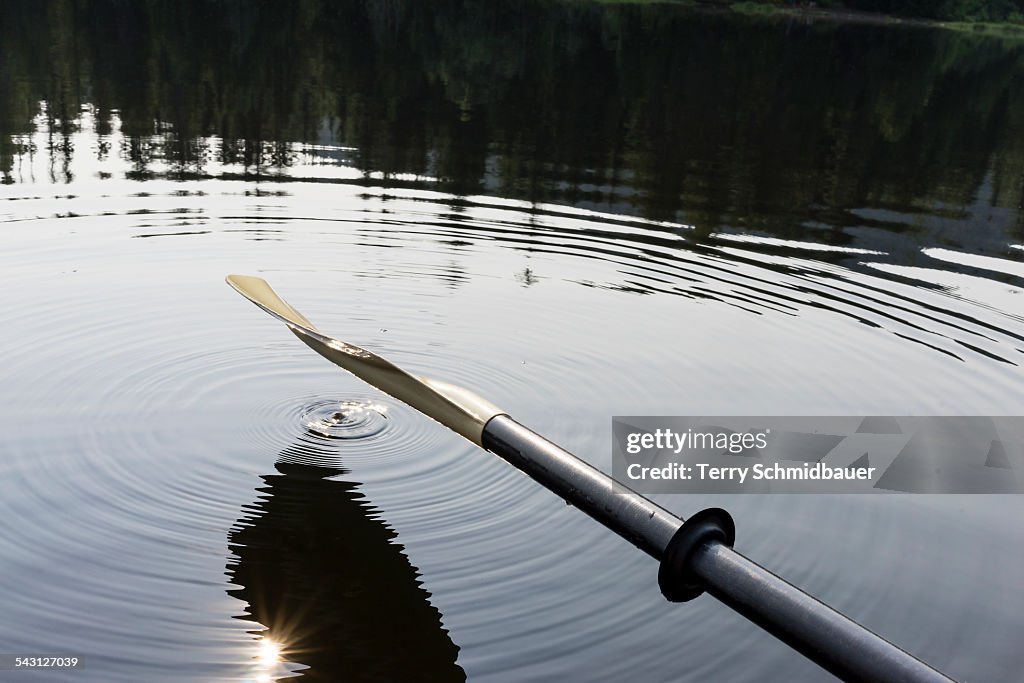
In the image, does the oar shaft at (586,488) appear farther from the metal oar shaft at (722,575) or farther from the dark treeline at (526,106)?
the dark treeline at (526,106)

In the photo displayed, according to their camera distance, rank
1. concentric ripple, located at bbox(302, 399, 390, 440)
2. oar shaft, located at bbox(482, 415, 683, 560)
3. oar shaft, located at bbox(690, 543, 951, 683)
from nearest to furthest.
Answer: oar shaft, located at bbox(690, 543, 951, 683) < oar shaft, located at bbox(482, 415, 683, 560) < concentric ripple, located at bbox(302, 399, 390, 440)

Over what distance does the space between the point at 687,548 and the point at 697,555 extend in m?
0.06

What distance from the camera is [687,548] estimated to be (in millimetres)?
3852

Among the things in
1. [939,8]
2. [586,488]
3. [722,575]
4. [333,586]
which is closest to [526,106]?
[333,586]

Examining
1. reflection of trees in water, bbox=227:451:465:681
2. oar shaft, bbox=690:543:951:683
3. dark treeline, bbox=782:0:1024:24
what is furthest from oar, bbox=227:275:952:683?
dark treeline, bbox=782:0:1024:24

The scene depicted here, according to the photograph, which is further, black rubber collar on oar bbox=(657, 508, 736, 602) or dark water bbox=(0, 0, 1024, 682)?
dark water bbox=(0, 0, 1024, 682)

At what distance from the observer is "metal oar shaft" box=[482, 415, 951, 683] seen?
10.9 feet

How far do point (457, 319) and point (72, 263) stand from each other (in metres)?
4.30

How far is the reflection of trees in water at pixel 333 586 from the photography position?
4.80 metres

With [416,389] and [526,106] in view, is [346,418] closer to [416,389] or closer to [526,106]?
[416,389]

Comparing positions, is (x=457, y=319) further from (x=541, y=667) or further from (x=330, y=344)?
(x=541, y=667)

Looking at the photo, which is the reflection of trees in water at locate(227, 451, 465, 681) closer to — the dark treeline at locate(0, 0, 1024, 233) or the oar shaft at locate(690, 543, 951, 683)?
the oar shaft at locate(690, 543, 951, 683)

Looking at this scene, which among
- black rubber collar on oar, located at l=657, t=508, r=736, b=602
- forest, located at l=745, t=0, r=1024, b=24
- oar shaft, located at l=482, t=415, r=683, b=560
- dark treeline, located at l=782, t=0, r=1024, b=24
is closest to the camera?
black rubber collar on oar, located at l=657, t=508, r=736, b=602

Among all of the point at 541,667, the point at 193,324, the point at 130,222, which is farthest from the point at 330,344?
the point at 130,222
